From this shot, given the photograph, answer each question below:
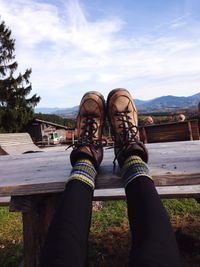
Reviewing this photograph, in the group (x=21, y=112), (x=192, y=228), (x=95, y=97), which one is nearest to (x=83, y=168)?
(x=95, y=97)

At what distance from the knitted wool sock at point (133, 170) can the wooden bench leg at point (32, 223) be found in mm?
443

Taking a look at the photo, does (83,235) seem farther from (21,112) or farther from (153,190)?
(21,112)

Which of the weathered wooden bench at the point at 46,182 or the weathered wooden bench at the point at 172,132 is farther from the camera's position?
the weathered wooden bench at the point at 172,132

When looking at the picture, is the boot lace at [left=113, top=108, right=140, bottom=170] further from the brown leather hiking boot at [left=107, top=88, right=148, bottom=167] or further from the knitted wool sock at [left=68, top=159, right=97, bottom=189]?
the knitted wool sock at [left=68, top=159, right=97, bottom=189]

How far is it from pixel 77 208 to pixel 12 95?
25857 millimetres

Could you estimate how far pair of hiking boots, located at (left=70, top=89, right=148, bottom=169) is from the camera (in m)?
1.42

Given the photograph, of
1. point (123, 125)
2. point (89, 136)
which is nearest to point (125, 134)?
point (123, 125)

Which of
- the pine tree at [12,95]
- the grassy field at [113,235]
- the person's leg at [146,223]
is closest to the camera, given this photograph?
the person's leg at [146,223]

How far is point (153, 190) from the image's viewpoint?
1206 mm

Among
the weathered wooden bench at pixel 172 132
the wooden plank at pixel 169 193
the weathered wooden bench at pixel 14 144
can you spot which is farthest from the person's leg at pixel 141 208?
the weathered wooden bench at pixel 172 132

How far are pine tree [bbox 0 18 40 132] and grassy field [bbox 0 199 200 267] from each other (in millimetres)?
22069

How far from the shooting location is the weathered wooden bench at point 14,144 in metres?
4.53

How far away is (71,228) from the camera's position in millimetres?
1113

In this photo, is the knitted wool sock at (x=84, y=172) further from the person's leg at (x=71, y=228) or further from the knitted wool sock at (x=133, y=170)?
the knitted wool sock at (x=133, y=170)
